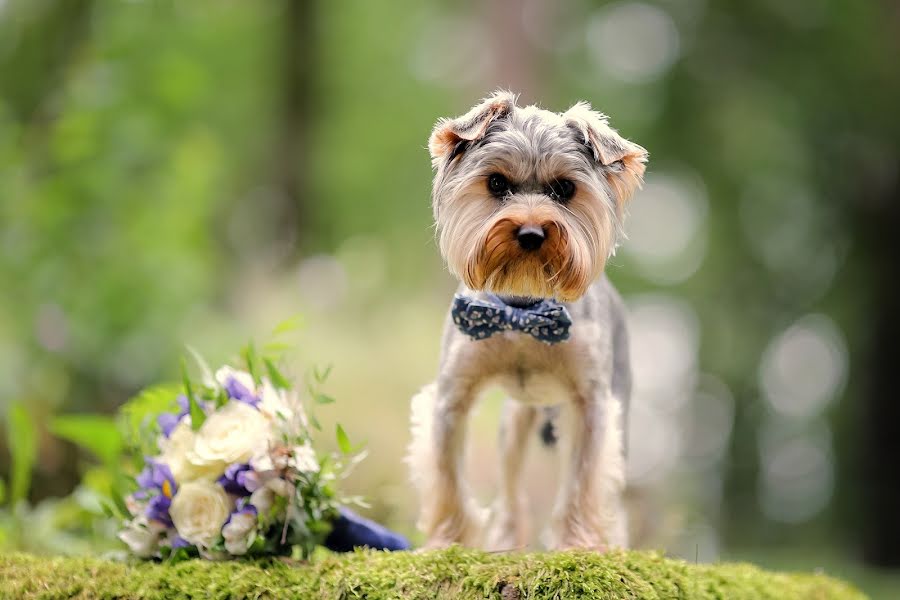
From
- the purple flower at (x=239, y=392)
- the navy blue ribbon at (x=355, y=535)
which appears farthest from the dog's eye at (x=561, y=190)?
the navy blue ribbon at (x=355, y=535)

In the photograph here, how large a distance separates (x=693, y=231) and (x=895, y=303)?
662 cm

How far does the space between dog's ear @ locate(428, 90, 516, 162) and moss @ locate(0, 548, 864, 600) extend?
5.66 ft

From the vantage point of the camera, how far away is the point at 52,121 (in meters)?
10.6

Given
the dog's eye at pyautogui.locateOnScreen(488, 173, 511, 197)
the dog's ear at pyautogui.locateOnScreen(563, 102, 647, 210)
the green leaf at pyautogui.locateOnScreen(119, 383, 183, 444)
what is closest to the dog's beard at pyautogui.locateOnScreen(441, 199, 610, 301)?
the dog's eye at pyautogui.locateOnScreen(488, 173, 511, 197)

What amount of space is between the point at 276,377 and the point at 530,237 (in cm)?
152

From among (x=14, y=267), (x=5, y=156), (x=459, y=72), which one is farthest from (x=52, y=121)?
(x=459, y=72)

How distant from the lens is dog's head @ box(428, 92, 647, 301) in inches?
150

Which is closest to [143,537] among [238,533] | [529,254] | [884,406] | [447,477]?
[238,533]

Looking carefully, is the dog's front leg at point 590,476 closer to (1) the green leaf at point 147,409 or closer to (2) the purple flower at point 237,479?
(2) the purple flower at point 237,479

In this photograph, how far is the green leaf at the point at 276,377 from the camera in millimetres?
4523

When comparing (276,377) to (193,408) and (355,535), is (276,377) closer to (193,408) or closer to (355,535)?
(193,408)

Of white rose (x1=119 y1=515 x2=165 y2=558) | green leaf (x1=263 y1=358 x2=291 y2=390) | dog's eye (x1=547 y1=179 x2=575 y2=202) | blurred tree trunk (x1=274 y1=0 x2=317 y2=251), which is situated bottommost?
white rose (x1=119 y1=515 x2=165 y2=558)

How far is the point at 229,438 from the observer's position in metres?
4.23

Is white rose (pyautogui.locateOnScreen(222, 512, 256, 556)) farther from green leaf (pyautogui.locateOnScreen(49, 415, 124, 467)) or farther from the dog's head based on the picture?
green leaf (pyautogui.locateOnScreen(49, 415, 124, 467))
